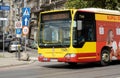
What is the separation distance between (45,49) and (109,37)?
3.87 metres

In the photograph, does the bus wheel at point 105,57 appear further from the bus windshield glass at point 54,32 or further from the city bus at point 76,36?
the bus windshield glass at point 54,32

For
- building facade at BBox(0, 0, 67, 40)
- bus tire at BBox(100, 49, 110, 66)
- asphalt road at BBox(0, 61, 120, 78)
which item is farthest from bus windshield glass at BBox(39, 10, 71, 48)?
building facade at BBox(0, 0, 67, 40)

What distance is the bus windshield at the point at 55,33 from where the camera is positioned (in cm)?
2070

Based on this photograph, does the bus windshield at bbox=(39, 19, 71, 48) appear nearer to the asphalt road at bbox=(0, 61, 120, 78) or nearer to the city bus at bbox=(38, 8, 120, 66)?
the city bus at bbox=(38, 8, 120, 66)

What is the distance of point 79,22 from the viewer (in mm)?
20641

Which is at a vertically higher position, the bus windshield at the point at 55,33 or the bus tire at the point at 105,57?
the bus windshield at the point at 55,33

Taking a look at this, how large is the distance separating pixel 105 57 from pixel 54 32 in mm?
3453

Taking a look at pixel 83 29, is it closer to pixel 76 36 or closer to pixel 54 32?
pixel 76 36

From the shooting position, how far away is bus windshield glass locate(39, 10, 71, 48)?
20.7m

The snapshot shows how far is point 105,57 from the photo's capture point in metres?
22.6

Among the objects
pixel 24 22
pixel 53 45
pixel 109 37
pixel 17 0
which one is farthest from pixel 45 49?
pixel 17 0

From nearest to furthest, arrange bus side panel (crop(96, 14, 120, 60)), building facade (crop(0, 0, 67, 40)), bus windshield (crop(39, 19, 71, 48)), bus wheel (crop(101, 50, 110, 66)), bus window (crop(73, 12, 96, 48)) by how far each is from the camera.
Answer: bus window (crop(73, 12, 96, 48)), bus windshield (crop(39, 19, 71, 48)), bus side panel (crop(96, 14, 120, 60)), bus wheel (crop(101, 50, 110, 66)), building facade (crop(0, 0, 67, 40))

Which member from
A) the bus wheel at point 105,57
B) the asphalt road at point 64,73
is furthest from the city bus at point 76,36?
the asphalt road at point 64,73

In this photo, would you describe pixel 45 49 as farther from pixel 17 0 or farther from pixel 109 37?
pixel 17 0
